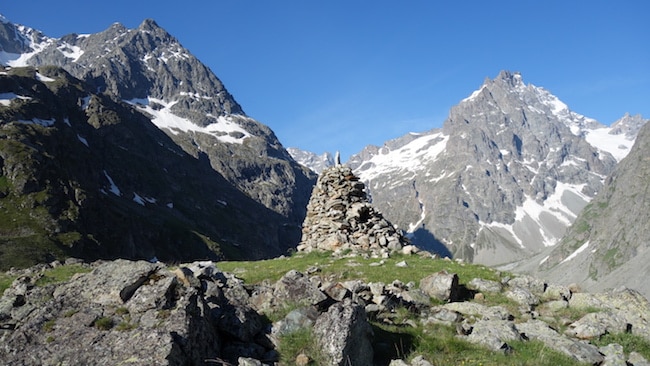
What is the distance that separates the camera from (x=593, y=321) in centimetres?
1766

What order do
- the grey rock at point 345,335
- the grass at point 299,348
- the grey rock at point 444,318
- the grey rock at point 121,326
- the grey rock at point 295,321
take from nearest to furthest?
the grey rock at point 121,326 < the grey rock at point 345,335 < the grass at point 299,348 < the grey rock at point 295,321 < the grey rock at point 444,318

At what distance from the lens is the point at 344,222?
1497 inches

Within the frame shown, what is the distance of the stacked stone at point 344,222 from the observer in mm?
36156

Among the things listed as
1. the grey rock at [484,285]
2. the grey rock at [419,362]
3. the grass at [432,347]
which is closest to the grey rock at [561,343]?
the grass at [432,347]

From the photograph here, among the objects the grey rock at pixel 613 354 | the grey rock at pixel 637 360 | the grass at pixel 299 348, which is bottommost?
the grey rock at pixel 637 360

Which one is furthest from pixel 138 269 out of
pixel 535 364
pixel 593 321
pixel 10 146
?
pixel 10 146

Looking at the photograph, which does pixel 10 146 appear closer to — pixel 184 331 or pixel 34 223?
pixel 34 223

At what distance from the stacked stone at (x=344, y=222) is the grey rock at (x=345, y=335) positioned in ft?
66.4

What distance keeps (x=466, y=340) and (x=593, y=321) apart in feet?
21.5

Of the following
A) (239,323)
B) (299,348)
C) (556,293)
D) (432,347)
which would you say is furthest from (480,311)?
(239,323)

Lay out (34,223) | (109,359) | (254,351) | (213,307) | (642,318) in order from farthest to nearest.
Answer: (34,223), (642,318), (213,307), (254,351), (109,359)

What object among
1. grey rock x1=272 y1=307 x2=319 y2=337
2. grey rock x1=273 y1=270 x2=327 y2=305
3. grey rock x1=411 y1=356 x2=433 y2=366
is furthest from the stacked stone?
grey rock x1=411 y1=356 x2=433 y2=366

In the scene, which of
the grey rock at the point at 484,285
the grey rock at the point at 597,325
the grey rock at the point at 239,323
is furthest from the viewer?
the grey rock at the point at 484,285

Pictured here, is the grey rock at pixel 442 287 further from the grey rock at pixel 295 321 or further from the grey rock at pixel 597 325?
the grey rock at pixel 295 321
